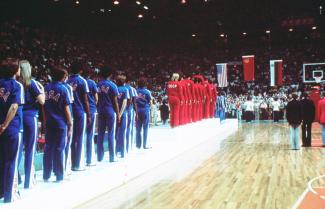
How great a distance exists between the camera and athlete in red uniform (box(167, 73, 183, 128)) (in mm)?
10750

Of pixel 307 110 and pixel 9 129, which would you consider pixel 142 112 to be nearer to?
pixel 9 129

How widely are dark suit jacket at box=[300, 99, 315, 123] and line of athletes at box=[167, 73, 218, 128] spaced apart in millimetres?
3004

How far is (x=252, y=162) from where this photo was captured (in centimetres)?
891

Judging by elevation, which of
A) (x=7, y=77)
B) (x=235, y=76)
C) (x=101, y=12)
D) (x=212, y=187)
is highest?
(x=101, y=12)

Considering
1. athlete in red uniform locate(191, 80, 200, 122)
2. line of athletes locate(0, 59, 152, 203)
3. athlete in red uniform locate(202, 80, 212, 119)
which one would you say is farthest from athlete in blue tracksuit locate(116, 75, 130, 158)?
athlete in red uniform locate(202, 80, 212, 119)

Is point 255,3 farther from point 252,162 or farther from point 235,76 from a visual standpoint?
point 252,162

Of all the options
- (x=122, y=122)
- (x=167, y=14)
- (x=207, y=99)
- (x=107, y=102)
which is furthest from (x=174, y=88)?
(x=167, y=14)

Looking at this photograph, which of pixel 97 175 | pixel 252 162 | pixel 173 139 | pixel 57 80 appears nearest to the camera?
pixel 57 80

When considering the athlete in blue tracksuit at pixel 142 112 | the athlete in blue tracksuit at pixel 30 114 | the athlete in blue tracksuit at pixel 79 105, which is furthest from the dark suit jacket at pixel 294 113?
the athlete in blue tracksuit at pixel 30 114

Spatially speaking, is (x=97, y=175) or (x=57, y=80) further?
(x=97, y=175)

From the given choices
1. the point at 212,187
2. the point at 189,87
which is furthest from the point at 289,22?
the point at 212,187

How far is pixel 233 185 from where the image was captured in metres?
6.57

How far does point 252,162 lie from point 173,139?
1973 mm

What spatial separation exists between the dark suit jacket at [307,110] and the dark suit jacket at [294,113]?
13.9 inches
